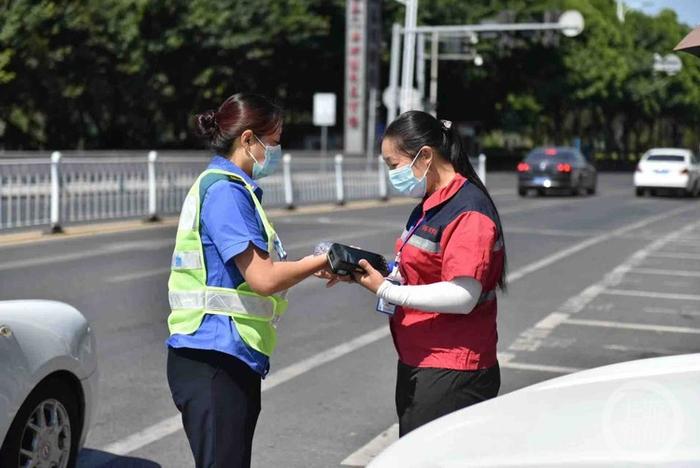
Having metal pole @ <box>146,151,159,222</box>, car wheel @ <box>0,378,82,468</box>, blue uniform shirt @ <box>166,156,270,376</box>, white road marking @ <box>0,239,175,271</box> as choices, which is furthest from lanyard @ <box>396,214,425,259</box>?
metal pole @ <box>146,151,159,222</box>

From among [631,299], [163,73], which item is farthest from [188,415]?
[163,73]

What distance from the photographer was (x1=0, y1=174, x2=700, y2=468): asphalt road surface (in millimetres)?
6293

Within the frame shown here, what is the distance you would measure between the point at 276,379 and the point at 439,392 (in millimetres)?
4168

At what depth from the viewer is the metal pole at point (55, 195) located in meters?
17.8

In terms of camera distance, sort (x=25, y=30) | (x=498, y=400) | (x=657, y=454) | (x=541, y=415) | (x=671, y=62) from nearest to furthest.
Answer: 1. (x=657, y=454)
2. (x=541, y=415)
3. (x=498, y=400)
4. (x=25, y=30)
5. (x=671, y=62)

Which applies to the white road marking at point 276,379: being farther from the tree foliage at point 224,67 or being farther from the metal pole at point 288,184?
the tree foliage at point 224,67

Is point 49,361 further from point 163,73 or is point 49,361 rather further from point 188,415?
point 163,73

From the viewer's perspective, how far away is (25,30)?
33.2 metres

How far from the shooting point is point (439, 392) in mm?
3598

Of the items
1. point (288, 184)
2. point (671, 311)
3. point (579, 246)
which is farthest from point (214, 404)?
point (288, 184)

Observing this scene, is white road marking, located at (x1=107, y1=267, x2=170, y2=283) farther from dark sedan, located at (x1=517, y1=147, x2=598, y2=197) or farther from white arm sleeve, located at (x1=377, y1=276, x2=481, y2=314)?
dark sedan, located at (x1=517, y1=147, x2=598, y2=197)

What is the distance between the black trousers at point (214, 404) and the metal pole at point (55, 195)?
14727 millimetres

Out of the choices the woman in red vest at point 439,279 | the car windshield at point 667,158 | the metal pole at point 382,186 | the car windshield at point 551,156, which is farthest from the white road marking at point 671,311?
the car windshield at point 667,158

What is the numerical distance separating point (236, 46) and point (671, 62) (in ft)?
110
